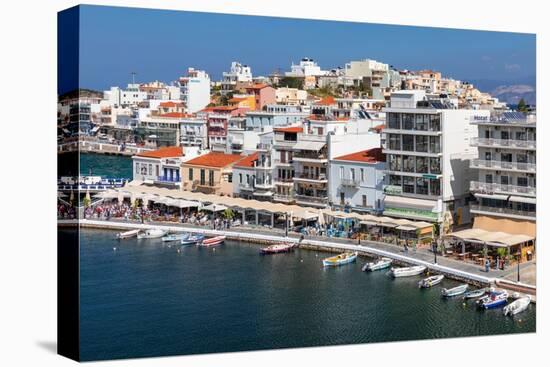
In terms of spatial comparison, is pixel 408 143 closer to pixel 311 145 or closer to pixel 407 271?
pixel 311 145

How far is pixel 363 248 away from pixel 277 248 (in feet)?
4.49

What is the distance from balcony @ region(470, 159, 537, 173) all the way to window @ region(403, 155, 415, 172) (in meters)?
1.03

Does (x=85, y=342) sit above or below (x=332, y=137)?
below

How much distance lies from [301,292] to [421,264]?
1.83 metres

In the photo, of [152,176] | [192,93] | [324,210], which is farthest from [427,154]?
[192,93]

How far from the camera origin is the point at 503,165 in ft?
46.6

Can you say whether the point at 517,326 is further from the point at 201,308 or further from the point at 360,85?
the point at 360,85

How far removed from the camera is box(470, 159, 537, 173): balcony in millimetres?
13708

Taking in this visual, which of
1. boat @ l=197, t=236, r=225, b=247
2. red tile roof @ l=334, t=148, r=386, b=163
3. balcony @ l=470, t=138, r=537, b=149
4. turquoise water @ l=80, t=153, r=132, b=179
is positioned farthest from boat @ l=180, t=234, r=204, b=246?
balcony @ l=470, t=138, r=537, b=149

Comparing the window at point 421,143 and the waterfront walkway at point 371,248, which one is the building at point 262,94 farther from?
the window at point 421,143

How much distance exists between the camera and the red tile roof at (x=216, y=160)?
1864 centimetres

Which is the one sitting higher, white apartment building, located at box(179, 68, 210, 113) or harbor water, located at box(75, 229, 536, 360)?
white apartment building, located at box(179, 68, 210, 113)

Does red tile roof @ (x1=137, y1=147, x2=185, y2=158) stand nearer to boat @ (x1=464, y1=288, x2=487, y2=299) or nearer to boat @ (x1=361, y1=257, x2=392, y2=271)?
boat @ (x1=361, y1=257, x2=392, y2=271)

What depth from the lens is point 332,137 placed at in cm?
1725
